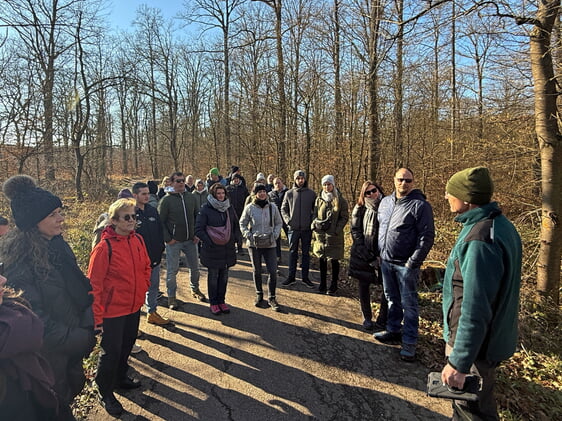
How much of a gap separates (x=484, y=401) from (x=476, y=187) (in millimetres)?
1524

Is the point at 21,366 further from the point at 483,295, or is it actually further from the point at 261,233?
the point at 261,233

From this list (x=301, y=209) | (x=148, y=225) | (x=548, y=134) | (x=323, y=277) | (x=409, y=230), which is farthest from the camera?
(x=301, y=209)

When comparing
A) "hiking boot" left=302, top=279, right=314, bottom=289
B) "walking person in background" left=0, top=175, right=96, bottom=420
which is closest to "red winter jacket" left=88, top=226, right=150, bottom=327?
"walking person in background" left=0, top=175, right=96, bottom=420

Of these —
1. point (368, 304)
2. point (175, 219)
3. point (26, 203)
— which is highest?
point (26, 203)

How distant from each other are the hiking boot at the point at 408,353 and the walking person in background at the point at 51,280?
3.43m

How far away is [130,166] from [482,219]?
4117 centimetres

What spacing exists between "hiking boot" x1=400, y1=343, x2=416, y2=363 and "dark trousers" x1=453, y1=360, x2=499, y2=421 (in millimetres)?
1677

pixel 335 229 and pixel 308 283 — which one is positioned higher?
pixel 335 229

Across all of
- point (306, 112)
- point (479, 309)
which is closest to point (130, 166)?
point (306, 112)

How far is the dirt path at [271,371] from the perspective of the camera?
301cm

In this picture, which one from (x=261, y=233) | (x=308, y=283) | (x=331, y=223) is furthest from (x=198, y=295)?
(x=331, y=223)

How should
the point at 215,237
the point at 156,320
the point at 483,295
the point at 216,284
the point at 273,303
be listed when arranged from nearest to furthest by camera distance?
the point at 483,295, the point at 156,320, the point at 215,237, the point at 216,284, the point at 273,303

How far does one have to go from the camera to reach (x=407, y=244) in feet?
12.5

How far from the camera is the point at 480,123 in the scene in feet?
20.4
